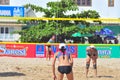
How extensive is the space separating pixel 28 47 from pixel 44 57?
43.5 inches

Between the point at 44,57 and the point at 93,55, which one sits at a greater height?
the point at 93,55

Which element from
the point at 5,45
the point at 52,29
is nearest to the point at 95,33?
the point at 52,29

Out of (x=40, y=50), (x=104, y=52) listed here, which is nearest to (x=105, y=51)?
(x=104, y=52)

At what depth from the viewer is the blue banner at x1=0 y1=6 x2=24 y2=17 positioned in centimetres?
4441

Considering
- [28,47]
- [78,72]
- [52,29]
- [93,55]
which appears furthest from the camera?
[52,29]

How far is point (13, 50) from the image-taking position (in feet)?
89.9

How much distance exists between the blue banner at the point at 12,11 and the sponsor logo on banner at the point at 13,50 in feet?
55.4

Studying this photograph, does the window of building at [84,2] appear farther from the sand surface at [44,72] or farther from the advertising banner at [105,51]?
the sand surface at [44,72]

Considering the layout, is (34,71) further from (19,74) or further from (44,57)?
(44,57)

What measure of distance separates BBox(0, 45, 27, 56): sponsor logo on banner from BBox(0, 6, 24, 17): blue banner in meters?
16.9

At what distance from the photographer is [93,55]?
17500 millimetres

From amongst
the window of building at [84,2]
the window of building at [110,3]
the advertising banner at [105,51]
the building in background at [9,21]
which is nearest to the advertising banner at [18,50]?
the advertising banner at [105,51]

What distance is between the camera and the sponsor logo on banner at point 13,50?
89.7ft

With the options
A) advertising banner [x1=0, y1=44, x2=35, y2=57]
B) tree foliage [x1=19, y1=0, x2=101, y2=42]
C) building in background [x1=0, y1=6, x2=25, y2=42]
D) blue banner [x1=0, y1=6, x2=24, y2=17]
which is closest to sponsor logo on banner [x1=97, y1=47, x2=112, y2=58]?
tree foliage [x1=19, y1=0, x2=101, y2=42]
